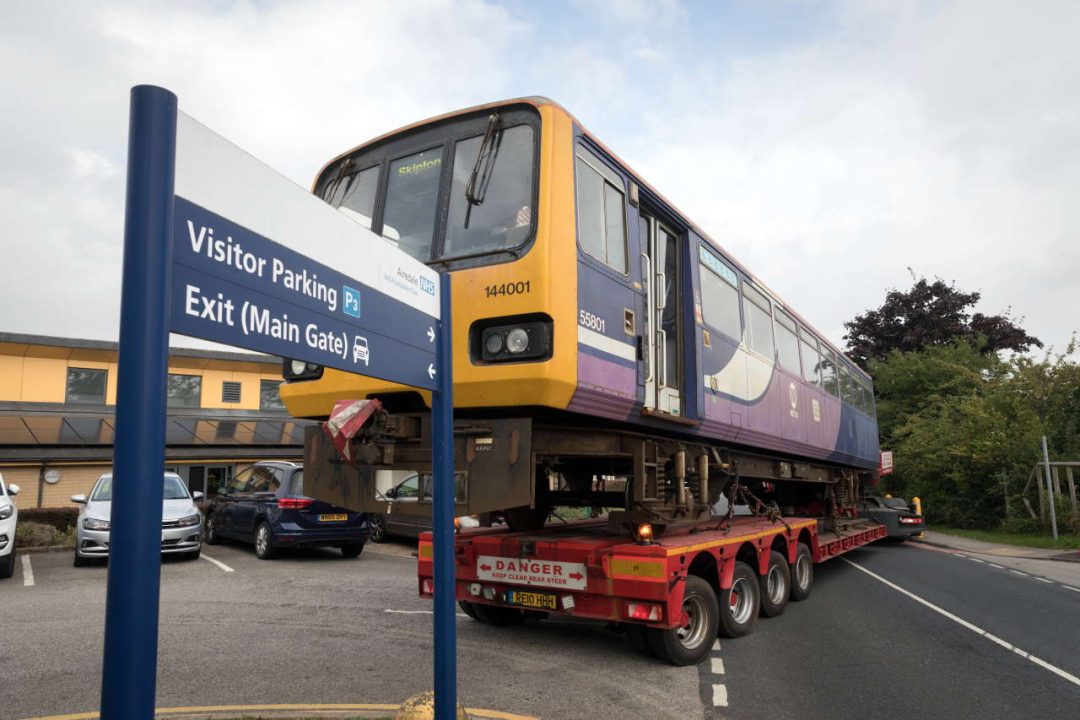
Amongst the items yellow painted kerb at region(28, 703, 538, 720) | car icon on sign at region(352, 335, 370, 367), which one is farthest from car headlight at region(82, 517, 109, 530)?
car icon on sign at region(352, 335, 370, 367)

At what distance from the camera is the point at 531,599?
5938 millimetres

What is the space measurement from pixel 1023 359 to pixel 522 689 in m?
22.5

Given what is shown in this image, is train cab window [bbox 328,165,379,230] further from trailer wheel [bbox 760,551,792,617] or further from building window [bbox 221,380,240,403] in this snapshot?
building window [bbox 221,380,240,403]

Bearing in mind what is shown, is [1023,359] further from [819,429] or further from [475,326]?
[475,326]

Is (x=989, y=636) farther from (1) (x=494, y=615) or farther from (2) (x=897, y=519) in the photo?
(2) (x=897, y=519)

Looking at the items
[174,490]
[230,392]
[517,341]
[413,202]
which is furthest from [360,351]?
[230,392]

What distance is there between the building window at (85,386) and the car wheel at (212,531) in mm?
9397

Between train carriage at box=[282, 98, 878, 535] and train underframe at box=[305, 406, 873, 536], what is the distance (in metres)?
0.02

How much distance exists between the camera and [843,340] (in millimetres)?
37281

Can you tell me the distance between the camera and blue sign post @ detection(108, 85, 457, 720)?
187 cm

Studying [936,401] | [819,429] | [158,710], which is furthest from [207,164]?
[936,401]

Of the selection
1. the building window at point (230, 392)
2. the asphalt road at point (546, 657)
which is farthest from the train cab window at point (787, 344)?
the building window at point (230, 392)

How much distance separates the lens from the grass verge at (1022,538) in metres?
17.0

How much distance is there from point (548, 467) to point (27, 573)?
8.85 m
